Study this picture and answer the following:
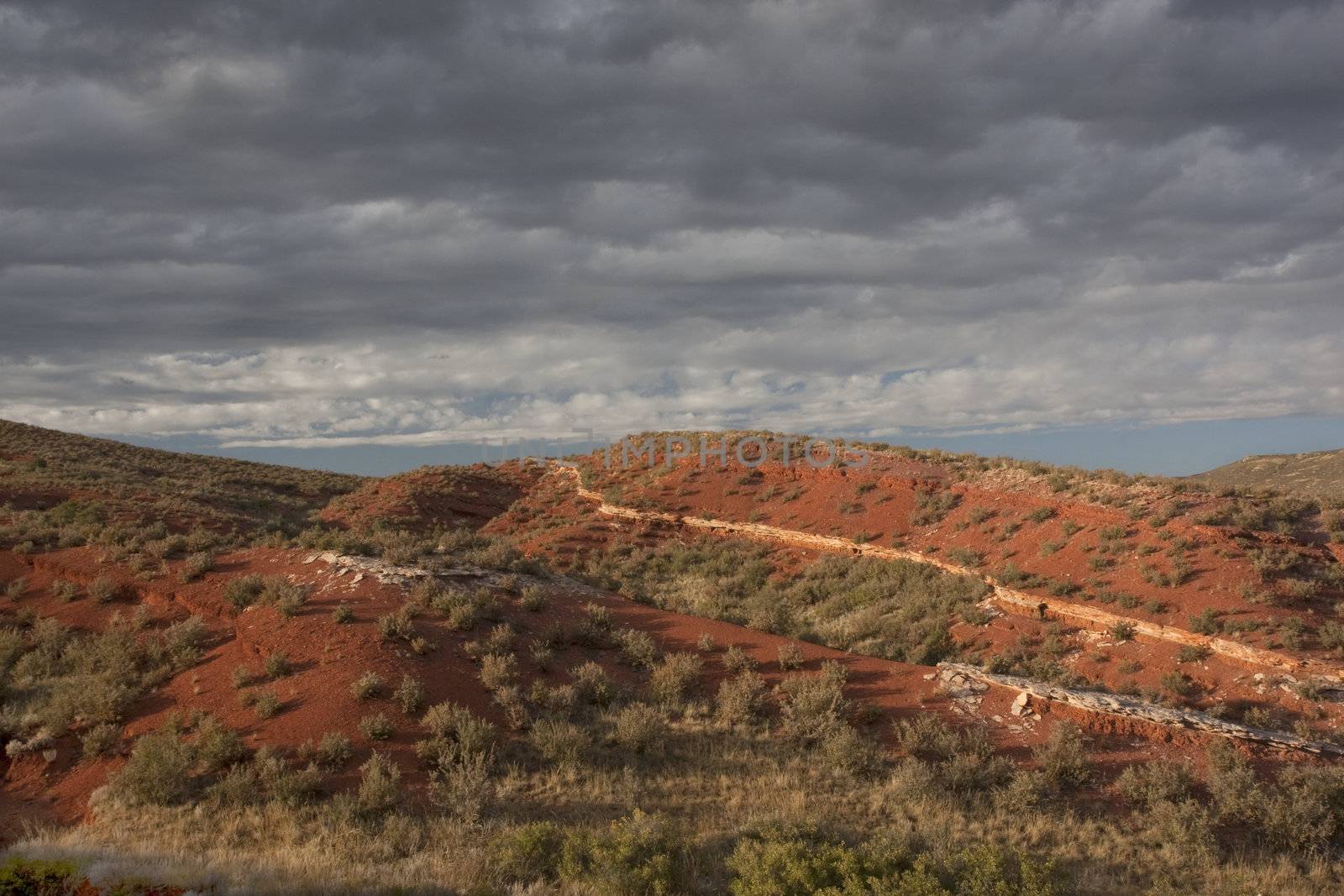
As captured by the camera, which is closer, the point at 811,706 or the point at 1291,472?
the point at 811,706

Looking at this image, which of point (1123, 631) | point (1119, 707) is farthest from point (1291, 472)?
point (1119, 707)

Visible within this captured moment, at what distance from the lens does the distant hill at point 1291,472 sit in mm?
53347

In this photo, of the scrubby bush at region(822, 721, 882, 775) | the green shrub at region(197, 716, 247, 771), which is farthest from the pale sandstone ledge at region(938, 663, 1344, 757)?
the green shrub at region(197, 716, 247, 771)

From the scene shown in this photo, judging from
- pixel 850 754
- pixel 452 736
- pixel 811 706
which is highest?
pixel 452 736

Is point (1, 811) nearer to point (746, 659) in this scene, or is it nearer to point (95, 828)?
point (95, 828)

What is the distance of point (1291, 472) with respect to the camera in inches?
2376

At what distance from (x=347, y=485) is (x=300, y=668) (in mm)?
50535

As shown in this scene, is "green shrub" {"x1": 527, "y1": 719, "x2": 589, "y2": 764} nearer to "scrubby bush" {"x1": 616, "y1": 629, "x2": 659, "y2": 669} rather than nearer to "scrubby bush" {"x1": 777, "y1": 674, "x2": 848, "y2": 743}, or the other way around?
"scrubby bush" {"x1": 616, "y1": 629, "x2": 659, "y2": 669}

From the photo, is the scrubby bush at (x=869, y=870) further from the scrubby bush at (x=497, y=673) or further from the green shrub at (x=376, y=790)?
the scrubby bush at (x=497, y=673)

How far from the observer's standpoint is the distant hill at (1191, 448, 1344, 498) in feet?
175

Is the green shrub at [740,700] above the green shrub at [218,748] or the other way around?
the other way around

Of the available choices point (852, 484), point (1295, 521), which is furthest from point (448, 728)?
point (852, 484)

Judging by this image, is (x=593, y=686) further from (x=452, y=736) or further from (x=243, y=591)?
(x=243, y=591)

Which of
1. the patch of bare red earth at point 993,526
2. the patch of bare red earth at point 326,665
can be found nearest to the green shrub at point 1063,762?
the patch of bare red earth at point 326,665
